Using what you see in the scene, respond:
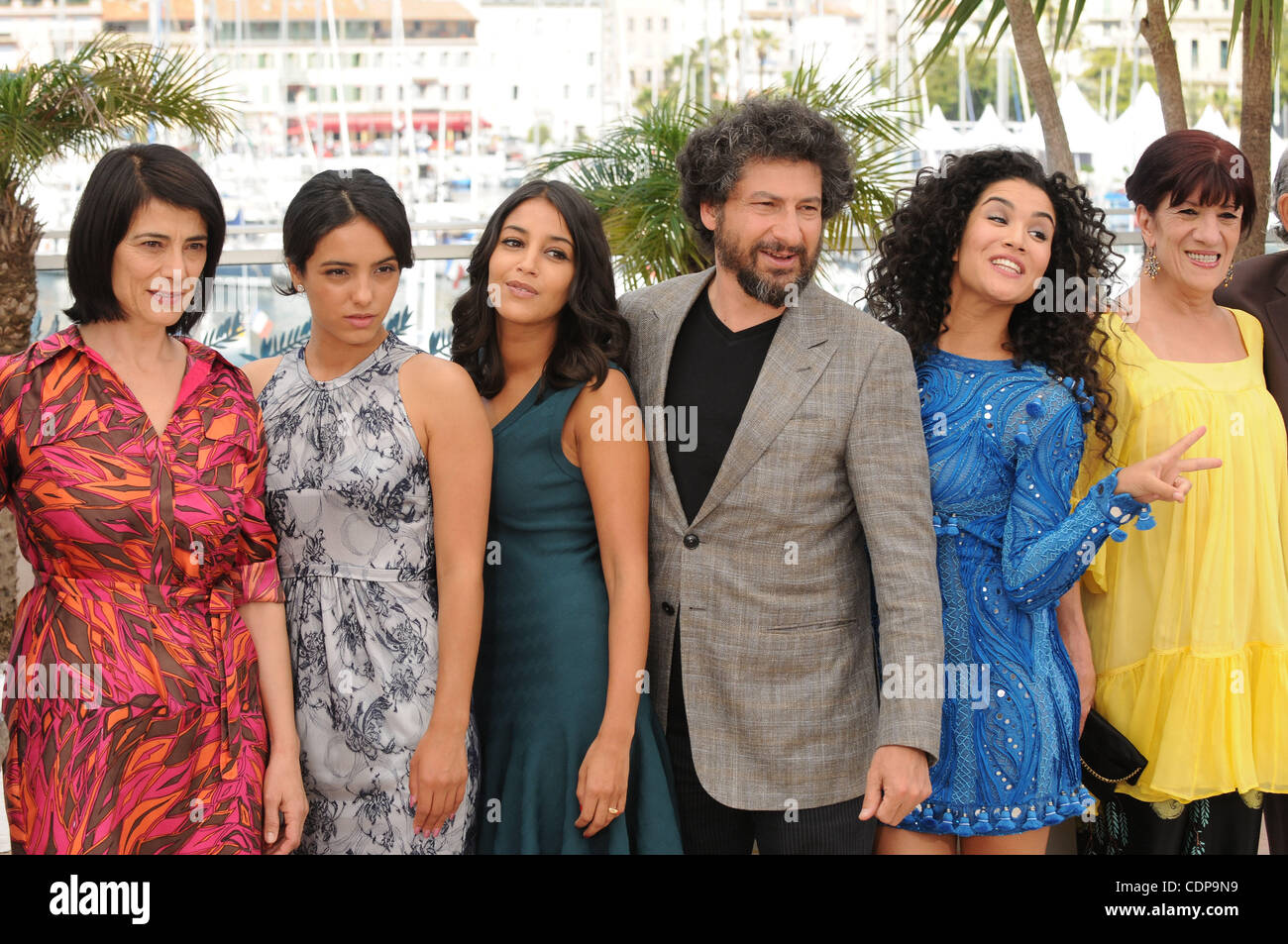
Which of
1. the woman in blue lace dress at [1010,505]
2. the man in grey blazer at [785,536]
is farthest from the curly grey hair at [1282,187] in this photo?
the man in grey blazer at [785,536]

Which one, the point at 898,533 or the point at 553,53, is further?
the point at 553,53

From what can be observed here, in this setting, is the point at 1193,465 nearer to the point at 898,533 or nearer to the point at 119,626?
the point at 898,533

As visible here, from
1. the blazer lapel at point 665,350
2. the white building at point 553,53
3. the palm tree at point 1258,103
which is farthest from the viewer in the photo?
the white building at point 553,53

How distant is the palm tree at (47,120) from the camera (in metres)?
5.86

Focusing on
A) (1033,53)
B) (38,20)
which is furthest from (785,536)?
(38,20)

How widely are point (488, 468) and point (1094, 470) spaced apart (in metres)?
1.38

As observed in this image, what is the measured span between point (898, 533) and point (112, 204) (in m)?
1.53

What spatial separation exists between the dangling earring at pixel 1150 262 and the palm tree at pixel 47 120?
15.8 feet

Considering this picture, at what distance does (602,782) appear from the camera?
2.33 metres

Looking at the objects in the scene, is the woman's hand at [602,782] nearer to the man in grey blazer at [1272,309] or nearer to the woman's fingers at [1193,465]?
the woman's fingers at [1193,465]

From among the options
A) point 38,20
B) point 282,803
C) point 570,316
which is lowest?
point 282,803

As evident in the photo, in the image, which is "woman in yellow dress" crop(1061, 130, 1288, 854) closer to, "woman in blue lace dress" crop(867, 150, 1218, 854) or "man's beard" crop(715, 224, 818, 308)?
"woman in blue lace dress" crop(867, 150, 1218, 854)

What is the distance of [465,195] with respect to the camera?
127 feet

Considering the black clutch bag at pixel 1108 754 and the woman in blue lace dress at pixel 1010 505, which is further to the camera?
the black clutch bag at pixel 1108 754
